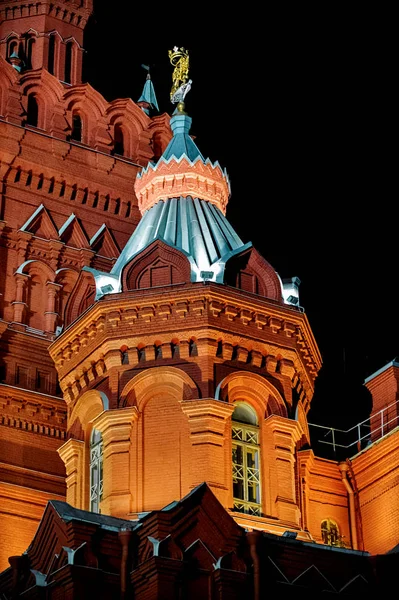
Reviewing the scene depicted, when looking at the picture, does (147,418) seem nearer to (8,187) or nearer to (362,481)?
(362,481)

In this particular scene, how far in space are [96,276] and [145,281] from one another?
1154 mm

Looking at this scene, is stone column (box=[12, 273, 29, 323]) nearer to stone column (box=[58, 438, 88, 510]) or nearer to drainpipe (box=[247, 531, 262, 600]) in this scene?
stone column (box=[58, 438, 88, 510])

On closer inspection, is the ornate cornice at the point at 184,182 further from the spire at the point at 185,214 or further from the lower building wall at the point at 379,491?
the lower building wall at the point at 379,491

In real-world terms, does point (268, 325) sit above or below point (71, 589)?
above

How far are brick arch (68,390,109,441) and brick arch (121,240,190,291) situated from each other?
7.68 feet

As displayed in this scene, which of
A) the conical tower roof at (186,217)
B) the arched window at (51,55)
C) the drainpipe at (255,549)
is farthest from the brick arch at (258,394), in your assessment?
the arched window at (51,55)

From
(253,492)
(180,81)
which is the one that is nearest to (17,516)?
(253,492)

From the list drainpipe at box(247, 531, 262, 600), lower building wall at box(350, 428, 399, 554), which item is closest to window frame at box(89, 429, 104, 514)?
drainpipe at box(247, 531, 262, 600)

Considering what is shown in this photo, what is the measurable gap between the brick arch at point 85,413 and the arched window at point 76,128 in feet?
35.2

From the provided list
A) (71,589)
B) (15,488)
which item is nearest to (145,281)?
(15,488)

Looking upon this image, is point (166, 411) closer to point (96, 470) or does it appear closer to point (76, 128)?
point (96, 470)

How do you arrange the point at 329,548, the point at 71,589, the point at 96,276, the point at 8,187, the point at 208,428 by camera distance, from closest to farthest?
the point at 71,589 → the point at 329,548 → the point at 208,428 → the point at 96,276 → the point at 8,187

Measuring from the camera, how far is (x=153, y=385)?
32.0 meters

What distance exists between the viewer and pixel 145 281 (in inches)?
1299
